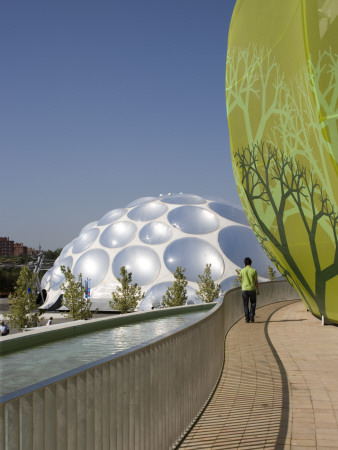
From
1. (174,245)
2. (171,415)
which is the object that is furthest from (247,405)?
(174,245)

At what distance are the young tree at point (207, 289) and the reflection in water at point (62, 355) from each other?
95.3 ft

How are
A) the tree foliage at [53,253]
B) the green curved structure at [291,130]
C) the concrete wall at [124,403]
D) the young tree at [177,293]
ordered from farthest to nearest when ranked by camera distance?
the tree foliage at [53,253] < the young tree at [177,293] < the green curved structure at [291,130] < the concrete wall at [124,403]

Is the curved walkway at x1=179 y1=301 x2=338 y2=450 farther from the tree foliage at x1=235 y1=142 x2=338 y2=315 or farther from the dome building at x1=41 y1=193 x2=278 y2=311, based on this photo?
the dome building at x1=41 y1=193 x2=278 y2=311

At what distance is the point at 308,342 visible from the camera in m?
10.2

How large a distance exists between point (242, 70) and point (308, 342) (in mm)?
5462

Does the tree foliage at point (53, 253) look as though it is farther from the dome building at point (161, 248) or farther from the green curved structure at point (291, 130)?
the green curved structure at point (291, 130)

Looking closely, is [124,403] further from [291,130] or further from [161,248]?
[161,248]

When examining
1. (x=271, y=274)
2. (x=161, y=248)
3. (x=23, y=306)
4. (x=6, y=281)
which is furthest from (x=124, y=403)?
(x=6, y=281)

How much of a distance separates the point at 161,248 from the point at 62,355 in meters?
37.5

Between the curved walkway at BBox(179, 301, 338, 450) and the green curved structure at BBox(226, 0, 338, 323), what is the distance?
154 cm

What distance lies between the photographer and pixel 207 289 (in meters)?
42.5

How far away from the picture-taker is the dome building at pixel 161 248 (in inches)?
1791

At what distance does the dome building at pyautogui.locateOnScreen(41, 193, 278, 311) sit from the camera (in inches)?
1791

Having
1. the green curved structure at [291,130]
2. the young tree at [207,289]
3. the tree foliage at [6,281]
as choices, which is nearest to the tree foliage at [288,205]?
the green curved structure at [291,130]
